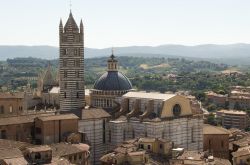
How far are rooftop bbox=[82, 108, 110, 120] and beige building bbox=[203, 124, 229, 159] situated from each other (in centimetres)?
1062

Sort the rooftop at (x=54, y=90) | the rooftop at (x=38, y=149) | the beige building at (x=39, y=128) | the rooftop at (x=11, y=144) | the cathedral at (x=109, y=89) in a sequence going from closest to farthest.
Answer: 1. the rooftop at (x=38, y=149)
2. the rooftop at (x=11, y=144)
3. the beige building at (x=39, y=128)
4. the cathedral at (x=109, y=89)
5. the rooftop at (x=54, y=90)

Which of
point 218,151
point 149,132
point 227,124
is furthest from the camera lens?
point 227,124

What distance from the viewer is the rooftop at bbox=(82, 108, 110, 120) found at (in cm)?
4728

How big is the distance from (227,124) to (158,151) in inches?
1673

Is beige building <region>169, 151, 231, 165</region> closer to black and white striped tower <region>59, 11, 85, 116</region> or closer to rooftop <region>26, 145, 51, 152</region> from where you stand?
rooftop <region>26, 145, 51, 152</region>

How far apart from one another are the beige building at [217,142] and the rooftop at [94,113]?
10.6m

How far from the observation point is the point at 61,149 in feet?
133

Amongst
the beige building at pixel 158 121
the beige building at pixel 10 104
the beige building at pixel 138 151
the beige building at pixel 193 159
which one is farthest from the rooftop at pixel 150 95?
the beige building at pixel 10 104

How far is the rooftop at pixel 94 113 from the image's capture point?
155 ft

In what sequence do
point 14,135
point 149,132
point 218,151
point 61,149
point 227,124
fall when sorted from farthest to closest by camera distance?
1. point 227,124
2. point 218,151
3. point 149,132
4. point 14,135
5. point 61,149

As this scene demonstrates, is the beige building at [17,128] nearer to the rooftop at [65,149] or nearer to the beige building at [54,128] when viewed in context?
the beige building at [54,128]

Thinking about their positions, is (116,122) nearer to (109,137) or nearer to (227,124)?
(109,137)

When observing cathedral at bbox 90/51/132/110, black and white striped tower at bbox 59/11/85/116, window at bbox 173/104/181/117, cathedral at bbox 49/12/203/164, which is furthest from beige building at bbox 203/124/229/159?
black and white striped tower at bbox 59/11/85/116

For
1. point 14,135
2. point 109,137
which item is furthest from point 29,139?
point 109,137
